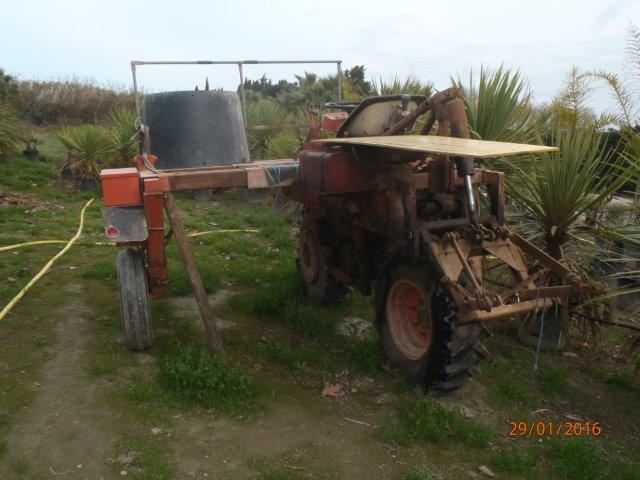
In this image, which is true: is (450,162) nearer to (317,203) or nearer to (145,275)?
Answer: (317,203)

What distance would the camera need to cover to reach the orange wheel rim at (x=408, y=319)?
12.3 feet

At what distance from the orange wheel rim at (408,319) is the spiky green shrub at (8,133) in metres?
10.7

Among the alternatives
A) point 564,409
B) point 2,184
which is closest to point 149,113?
point 564,409

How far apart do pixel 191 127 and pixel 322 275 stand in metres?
1.82

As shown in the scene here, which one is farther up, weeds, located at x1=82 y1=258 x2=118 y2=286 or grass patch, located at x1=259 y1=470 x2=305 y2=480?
weeds, located at x1=82 y1=258 x2=118 y2=286

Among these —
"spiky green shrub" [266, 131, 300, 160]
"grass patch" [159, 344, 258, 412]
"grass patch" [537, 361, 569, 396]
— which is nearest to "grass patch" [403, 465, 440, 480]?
"grass patch" [159, 344, 258, 412]

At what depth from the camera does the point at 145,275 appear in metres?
4.16

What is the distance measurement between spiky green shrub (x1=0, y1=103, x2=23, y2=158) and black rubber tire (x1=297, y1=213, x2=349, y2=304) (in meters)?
9.21

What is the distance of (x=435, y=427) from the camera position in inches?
127

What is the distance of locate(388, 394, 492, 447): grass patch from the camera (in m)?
3.17

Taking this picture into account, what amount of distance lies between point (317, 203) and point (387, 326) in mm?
1227

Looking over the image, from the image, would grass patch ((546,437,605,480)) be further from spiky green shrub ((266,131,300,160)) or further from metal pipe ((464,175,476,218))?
spiky green shrub ((266,131,300,160))

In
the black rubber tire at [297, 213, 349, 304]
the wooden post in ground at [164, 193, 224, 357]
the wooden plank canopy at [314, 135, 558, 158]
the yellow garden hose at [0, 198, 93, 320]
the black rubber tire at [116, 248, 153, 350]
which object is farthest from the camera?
the black rubber tire at [297, 213, 349, 304]

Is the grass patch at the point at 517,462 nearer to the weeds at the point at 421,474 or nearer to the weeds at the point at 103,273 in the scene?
the weeds at the point at 421,474
